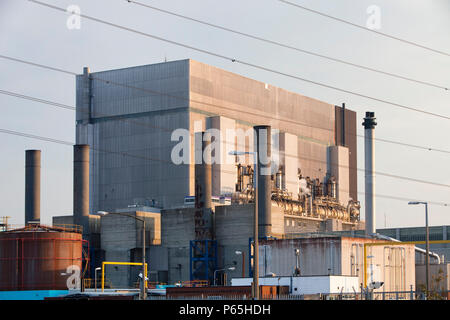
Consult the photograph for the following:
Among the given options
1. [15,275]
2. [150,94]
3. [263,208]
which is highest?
[150,94]

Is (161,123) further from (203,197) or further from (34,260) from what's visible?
(34,260)

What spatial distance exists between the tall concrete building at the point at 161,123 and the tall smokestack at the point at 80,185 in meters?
12.4

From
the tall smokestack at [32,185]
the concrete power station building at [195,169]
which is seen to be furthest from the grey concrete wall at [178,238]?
the tall smokestack at [32,185]

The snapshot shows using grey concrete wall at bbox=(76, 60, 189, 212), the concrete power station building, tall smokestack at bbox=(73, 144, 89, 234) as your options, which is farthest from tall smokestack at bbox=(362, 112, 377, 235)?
tall smokestack at bbox=(73, 144, 89, 234)

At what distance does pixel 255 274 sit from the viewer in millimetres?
29172

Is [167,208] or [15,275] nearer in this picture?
[15,275]

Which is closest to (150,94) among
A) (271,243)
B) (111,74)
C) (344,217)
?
(111,74)

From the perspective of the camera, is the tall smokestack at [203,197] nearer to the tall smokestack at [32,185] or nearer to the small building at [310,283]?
the tall smokestack at [32,185]

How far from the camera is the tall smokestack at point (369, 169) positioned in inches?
4045

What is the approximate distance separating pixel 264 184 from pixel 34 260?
2806 cm

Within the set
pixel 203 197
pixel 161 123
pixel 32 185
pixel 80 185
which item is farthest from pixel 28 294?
pixel 161 123
